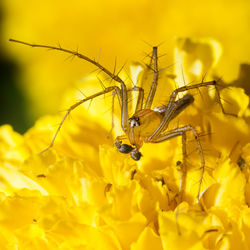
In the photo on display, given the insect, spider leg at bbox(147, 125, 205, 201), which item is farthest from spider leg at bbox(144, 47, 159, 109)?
spider leg at bbox(147, 125, 205, 201)

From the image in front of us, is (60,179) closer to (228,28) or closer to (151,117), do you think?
(151,117)

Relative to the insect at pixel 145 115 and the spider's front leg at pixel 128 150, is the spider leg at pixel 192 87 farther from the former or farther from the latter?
the spider's front leg at pixel 128 150

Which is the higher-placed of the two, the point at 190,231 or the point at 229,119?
the point at 229,119

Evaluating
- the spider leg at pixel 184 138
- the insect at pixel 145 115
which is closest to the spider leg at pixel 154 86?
the insect at pixel 145 115

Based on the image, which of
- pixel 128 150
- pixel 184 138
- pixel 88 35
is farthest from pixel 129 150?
pixel 88 35

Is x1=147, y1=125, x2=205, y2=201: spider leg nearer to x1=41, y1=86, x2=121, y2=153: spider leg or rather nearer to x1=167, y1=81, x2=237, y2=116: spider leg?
x1=167, y1=81, x2=237, y2=116: spider leg

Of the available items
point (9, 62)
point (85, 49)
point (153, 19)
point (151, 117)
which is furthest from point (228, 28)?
point (9, 62)
